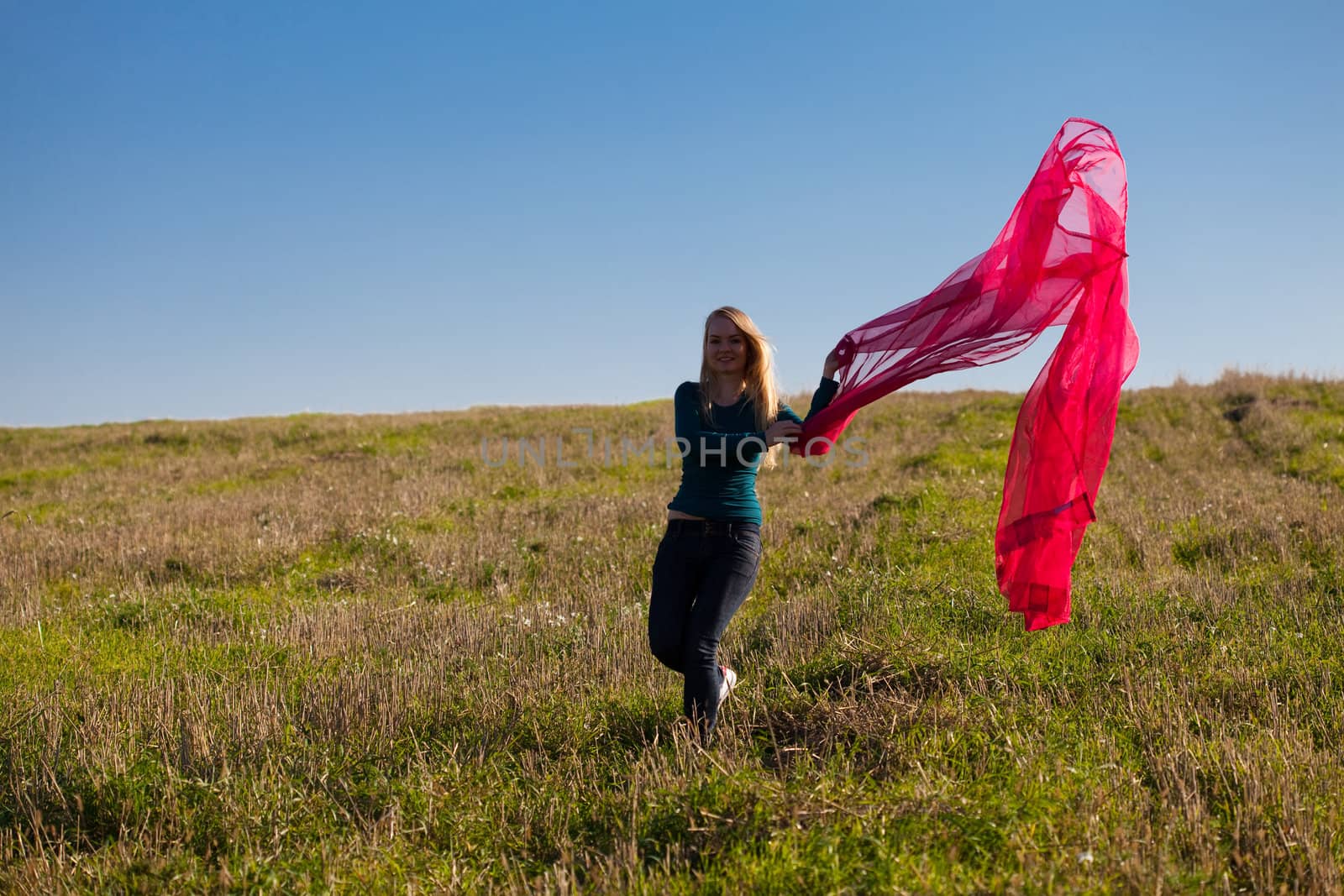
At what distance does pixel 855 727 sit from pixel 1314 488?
12035 mm

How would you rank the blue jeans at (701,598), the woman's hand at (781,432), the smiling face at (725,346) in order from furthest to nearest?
1. the smiling face at (725,346)
2. the woman's hand at (781,432)
3. the blue jeans at (701,598)

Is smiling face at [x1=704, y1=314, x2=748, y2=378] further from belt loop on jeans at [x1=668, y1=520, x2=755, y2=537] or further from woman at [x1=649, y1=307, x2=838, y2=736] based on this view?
belt loop on jeans at [x1=668, y1=520, x2=755, y2=537]

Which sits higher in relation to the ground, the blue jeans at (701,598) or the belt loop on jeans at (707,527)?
the belt loop on jeans at (707,527)

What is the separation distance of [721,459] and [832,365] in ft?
3.58

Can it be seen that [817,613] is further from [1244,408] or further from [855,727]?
[1244,408]

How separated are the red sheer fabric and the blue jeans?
1.15 metres

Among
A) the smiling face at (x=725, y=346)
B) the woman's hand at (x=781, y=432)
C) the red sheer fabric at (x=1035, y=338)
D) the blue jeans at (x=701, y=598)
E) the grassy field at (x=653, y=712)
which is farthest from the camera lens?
the red sheer fabric at (x=1035, y=338)

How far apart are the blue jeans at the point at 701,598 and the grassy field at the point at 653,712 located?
25cm

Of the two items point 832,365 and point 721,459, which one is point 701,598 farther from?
point 832,365

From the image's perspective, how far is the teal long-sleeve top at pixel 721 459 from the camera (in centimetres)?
477

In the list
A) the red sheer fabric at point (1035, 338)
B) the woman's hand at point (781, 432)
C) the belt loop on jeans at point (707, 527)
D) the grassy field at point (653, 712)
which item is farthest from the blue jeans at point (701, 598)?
the red sheer fabric at point (1035, 338)

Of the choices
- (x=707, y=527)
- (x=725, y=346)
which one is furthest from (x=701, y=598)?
(x=725, y=346)

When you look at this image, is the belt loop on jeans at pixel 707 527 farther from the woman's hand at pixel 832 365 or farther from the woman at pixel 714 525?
the woman's hand at pixel 832 365

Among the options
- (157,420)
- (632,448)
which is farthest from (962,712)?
(157,420)
